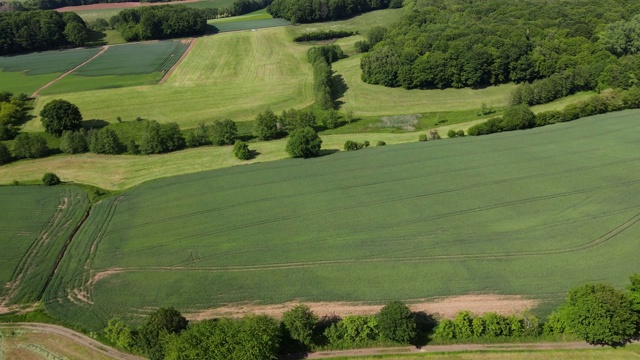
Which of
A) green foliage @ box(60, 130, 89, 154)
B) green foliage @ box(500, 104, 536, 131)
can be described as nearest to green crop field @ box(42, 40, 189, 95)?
green foliage @ box(60, 130, 89, 154)

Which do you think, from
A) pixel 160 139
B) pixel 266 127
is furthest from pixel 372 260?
pixel 160 139

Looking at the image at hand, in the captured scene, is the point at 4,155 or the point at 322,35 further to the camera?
the point at 322,35

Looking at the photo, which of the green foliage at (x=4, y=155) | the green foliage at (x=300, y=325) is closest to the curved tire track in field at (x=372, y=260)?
the green foliage at (x=300, y=325)

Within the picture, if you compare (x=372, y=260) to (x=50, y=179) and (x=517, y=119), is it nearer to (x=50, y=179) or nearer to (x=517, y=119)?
(x=517, y=119)

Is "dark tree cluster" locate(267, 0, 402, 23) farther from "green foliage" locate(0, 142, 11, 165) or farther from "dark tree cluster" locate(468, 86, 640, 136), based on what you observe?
"green foliage" locate(0, 142, 11, 165)

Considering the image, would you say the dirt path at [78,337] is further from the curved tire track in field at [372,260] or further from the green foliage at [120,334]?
the curved tire track in field at [372,260]

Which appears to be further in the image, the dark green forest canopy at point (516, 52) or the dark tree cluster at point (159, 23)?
the dark tree cluster at point (159, 23)

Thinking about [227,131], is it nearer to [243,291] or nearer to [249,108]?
[249,108]
